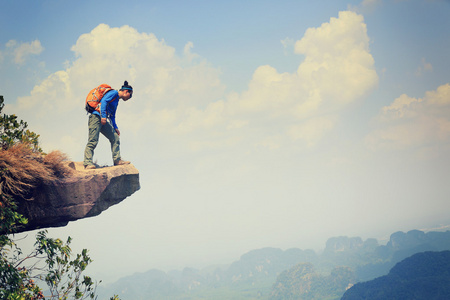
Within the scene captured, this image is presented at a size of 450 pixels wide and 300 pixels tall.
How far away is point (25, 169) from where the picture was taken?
24.4ft

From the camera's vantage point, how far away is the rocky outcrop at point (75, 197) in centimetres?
820

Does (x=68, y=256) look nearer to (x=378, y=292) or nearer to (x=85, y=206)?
(x=85, y=206)

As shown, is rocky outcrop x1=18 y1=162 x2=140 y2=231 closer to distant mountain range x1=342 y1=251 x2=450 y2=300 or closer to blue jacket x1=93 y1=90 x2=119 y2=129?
blue jacket x1=93 y1=90 x2=119 y2=129

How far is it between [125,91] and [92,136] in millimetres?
2094

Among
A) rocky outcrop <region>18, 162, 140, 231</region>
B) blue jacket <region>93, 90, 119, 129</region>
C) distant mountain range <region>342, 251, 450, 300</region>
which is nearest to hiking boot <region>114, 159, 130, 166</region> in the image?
rocky outcrop <region>18, 162, 140, 231</region>

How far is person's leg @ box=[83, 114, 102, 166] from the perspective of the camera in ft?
32.1

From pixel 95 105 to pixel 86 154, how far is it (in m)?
1.85

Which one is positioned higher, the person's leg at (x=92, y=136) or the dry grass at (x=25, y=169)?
the person's leg at (x=92, y=136)

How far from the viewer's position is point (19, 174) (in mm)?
7336

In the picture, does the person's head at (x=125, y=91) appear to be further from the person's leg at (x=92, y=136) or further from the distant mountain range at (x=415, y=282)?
the distant mountain range at (x=415, y=282)

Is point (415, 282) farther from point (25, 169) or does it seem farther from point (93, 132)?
point (25, 169)

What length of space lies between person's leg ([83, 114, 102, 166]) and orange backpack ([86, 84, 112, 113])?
0.26 m

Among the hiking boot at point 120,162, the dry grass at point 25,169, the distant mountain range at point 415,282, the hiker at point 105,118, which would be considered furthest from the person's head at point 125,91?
the distant mountain range at point 415,282

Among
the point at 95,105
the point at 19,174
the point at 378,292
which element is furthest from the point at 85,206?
the point at 378,292
